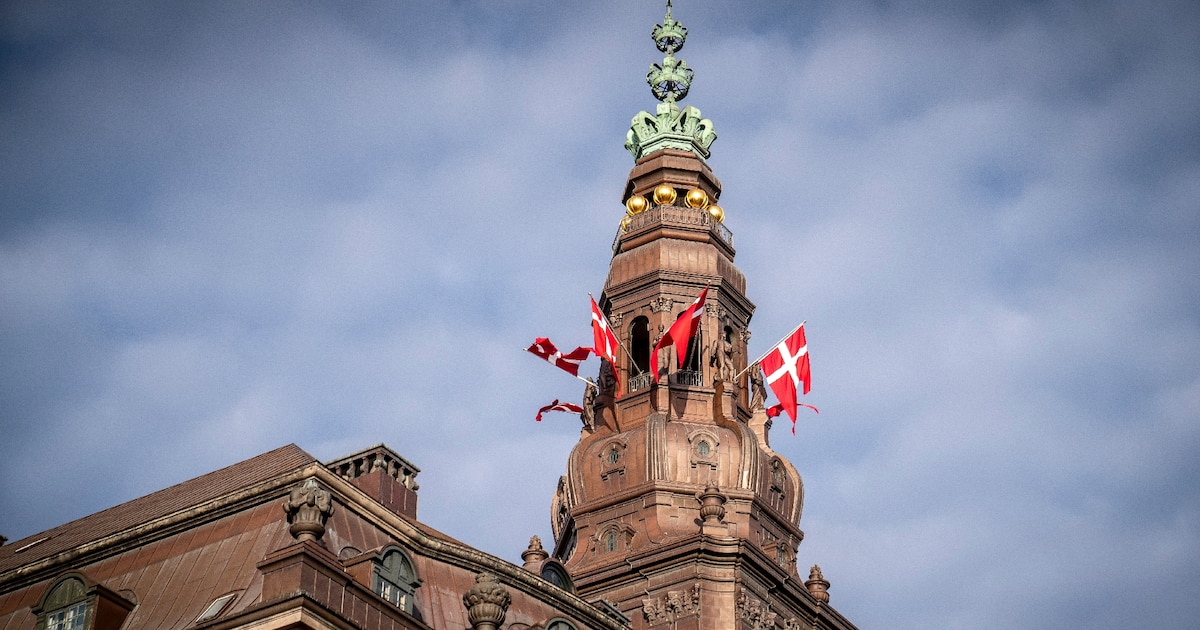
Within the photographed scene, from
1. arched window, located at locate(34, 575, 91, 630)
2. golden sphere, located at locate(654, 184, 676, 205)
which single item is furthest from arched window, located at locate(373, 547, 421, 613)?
golden sphere, located at locate(654, 184, 676, 205)

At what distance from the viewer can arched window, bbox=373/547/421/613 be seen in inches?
2362

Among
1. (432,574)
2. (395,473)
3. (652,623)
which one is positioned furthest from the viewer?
(652,623)

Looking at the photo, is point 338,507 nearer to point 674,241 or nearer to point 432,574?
point 432,574

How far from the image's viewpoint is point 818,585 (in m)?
94.0

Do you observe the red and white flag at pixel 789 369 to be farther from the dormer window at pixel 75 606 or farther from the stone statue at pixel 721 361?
the dormer window at pixel 75 606

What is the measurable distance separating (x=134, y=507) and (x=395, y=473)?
8602 mm

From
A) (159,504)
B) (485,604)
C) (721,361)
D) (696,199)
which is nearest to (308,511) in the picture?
(485,604)

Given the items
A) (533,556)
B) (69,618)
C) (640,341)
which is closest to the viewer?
(69,618)

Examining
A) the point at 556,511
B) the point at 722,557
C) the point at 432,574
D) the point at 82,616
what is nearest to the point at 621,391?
the point at 556,511

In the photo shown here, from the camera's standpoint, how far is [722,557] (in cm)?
8794

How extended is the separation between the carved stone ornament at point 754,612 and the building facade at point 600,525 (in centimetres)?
9

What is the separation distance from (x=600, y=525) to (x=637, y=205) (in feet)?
60.2

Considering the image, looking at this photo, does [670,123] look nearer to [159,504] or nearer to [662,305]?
[662,305]

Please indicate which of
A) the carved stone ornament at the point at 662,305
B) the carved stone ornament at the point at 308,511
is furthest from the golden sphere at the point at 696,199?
the carved stone ornament at the point at 308,511
